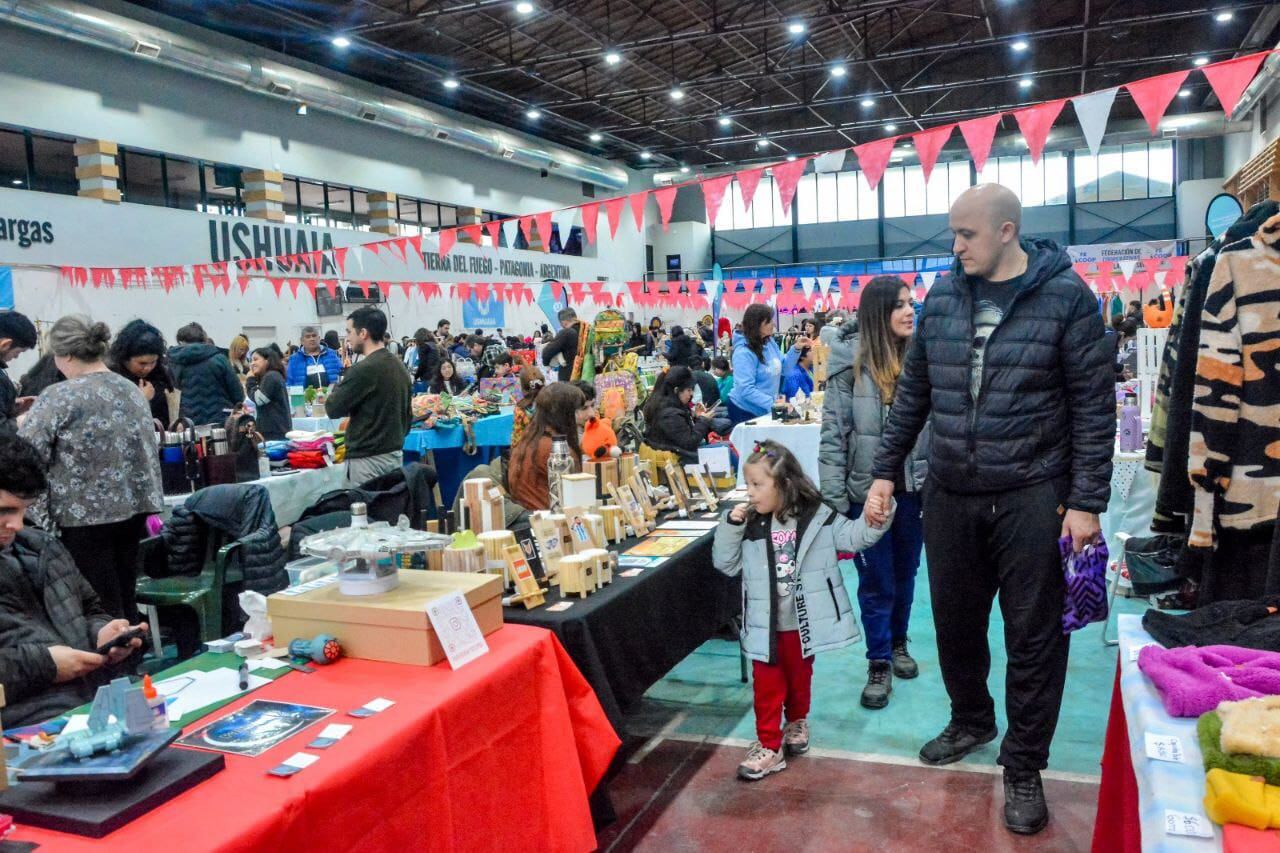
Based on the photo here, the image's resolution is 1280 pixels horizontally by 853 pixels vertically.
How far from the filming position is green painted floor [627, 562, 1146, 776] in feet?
10.0

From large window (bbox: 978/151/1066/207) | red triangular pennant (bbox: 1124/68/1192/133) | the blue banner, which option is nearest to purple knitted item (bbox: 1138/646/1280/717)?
red triangular pennant (bbox: 1124/68/1192/133)

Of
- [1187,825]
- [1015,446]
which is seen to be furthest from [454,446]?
[1187,825]

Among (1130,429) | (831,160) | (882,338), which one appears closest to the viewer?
(882,338)

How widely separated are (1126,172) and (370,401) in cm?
2556

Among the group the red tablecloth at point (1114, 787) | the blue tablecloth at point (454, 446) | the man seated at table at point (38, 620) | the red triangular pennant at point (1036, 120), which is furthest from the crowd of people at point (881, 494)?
the blue tablecloth at point (454, 446)

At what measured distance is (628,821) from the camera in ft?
8.79

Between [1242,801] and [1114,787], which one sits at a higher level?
[1242,801]

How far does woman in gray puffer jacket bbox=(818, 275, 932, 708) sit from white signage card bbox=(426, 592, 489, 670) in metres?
1.63

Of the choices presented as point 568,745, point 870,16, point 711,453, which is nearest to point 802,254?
point 870,16

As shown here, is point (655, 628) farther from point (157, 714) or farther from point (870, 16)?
point (870, 16)

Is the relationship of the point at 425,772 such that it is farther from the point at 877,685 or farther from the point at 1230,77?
the point at 1230,77

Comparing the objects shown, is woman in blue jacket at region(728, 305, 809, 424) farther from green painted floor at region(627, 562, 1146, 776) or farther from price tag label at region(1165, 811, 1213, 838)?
price tag label at region(1165, 811, 1213, 838)

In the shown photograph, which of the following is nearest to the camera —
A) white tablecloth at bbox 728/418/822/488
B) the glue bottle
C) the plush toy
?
the glue bottle

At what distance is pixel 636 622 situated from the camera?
2.65 metres
